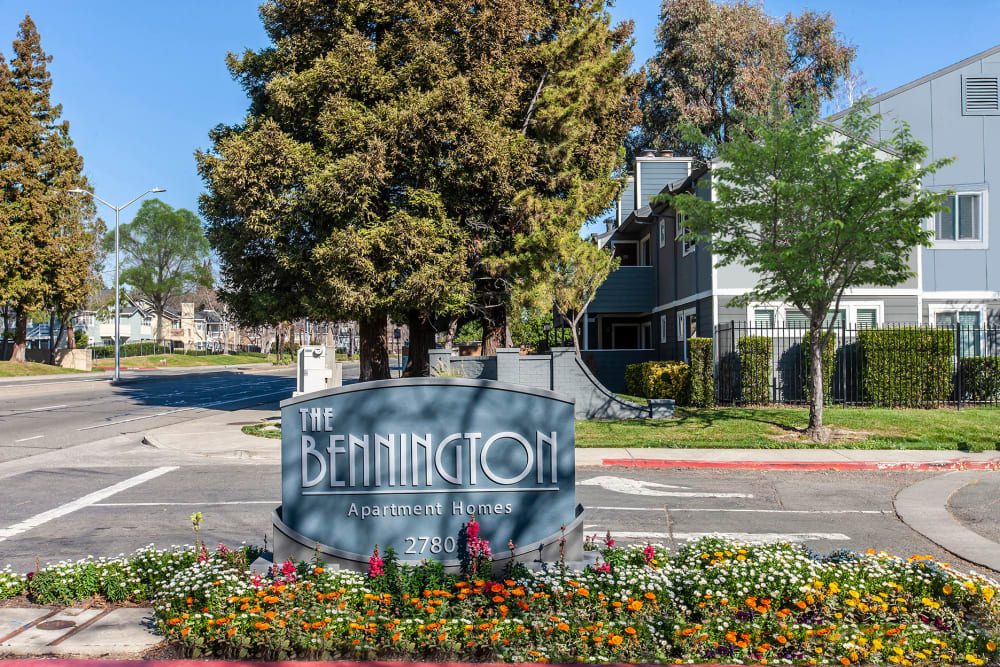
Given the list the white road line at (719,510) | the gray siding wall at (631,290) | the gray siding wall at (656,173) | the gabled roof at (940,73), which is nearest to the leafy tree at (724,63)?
the gray siding wall at (656,173)

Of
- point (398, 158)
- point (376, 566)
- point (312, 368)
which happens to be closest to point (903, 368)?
point (398, 158)

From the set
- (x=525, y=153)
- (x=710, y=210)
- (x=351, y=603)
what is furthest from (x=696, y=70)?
(x=351, y=603)

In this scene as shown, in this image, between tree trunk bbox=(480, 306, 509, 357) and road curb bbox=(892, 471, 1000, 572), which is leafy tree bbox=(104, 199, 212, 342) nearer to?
tree trunk bbox=(480, 306, 509, 357)

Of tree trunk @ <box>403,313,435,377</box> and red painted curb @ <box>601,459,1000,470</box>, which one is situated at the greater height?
tree trunk @ <box>403,313,435,377</box>

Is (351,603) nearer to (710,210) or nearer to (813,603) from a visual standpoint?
(813,603)

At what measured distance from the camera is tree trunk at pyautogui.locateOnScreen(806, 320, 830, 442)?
14984 millimetres

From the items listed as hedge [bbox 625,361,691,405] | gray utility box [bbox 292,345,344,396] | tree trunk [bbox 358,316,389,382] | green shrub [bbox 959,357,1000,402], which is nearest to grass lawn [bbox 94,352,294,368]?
tree trunk [bbox 358,316,389,382]

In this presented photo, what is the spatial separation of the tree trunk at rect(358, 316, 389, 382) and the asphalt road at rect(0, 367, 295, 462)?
528 centimetres

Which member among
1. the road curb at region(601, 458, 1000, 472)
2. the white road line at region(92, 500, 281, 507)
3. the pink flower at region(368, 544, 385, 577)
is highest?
the pink flower at region(368, 544, 385, 577)

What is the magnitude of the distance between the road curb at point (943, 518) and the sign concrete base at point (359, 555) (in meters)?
4.11

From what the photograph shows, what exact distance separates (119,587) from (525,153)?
57.8 ft

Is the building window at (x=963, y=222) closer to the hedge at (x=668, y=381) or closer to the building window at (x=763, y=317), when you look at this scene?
the building window at (x=763, y=317)

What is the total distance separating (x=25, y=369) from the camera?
42.3 metres

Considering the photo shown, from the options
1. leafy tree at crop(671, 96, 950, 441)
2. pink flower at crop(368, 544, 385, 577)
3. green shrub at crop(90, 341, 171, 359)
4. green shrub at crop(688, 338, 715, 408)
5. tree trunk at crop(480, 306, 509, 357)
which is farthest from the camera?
green shrub at crop(90, 341, 171, 359)
